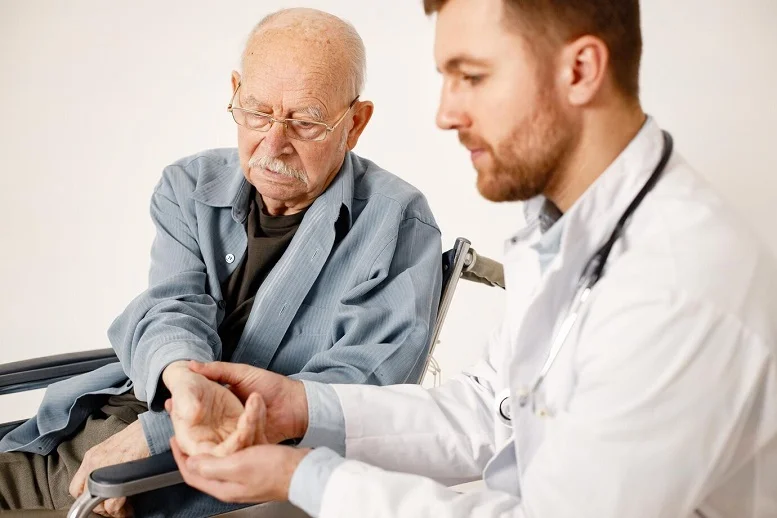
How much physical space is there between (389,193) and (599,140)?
780mm

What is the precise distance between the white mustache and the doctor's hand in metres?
0.51

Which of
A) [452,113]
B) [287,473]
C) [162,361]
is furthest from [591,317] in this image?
[162,361]

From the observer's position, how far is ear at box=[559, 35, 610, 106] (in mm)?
1348

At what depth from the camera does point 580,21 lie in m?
1.35

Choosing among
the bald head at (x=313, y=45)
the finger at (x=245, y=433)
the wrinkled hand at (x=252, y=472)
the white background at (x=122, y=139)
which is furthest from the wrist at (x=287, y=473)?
the white background at (x=122, y=139)

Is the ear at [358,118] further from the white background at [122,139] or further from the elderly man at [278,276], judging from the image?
the white background at [122,139]

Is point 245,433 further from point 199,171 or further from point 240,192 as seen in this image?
point 199,171

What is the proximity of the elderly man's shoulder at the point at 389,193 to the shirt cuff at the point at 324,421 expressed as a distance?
55cm

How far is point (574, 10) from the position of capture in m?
1.35

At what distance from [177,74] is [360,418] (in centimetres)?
268

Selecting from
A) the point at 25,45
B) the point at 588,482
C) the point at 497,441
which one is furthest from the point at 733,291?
the point at 25,45

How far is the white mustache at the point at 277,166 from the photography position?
6.58 feet

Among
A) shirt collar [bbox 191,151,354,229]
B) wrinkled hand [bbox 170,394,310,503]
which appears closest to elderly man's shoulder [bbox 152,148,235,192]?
shirt collar [bbox 191,151,354,229]

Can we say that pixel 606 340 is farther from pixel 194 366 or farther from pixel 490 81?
pixel 194 366
